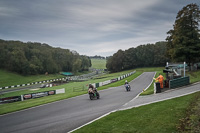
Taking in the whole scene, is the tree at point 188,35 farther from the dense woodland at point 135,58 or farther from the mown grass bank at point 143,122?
the dense woodland at point 135,58

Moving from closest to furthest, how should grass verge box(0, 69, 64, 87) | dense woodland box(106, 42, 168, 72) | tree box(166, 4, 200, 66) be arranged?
1. tree box(166, 4, 200, 66)
2. grass verge box(0, 69, 64, 87)
3. dense woodland box(106, 42, 168, 72)

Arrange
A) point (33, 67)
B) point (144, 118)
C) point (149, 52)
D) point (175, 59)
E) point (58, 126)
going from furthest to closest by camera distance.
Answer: point (149, 52)
point (33, 67)
point (175, 59)
point (58, 126)
point (144, 118)

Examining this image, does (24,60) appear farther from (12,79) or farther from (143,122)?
(143,122)

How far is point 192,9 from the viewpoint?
100 ft

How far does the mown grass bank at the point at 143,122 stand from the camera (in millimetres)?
6801

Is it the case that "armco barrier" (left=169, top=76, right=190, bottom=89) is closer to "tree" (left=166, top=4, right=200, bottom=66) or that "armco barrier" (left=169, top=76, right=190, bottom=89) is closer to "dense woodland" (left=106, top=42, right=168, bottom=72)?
"tree" (left=166, top=4, right=200, bottom=66)

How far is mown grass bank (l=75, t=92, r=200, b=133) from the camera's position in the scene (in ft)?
22.3

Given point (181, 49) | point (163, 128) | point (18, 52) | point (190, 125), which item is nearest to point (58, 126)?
point (163, 128)

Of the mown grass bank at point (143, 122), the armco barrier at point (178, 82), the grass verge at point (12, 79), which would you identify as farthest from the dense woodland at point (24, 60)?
the mown grass bank at point (143, 122)

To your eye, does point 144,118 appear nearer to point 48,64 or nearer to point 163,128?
point 163,128

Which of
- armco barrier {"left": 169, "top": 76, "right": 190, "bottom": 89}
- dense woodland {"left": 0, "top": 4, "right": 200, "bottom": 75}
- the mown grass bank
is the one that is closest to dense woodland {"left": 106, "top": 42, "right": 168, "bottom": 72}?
dense woodland {"left": 0, "top": 4, "right": 200, "bottom": 75}

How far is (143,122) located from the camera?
757cm

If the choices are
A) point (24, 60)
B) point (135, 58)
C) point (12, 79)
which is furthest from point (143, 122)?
point (135, 58)

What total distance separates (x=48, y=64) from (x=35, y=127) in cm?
8195
